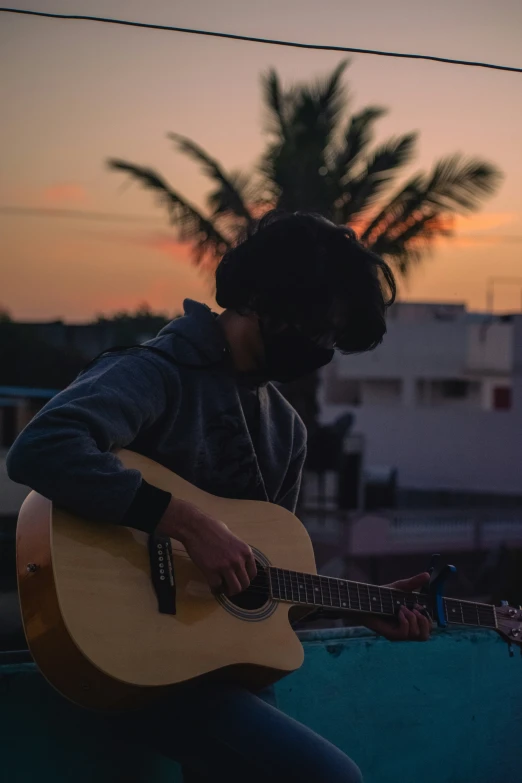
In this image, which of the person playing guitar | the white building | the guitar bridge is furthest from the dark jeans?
the white building

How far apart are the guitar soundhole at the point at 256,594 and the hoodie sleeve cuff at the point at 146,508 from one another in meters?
0.38

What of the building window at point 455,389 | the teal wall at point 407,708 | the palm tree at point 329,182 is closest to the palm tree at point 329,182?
the palm tree at point 329,182

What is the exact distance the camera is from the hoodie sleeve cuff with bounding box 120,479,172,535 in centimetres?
230

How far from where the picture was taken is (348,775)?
7.29 ft

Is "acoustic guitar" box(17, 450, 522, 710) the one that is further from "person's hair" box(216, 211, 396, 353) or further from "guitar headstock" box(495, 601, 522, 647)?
"guitar headstock" box(495, 601, 522, 647)

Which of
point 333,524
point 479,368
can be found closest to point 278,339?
point 333,524

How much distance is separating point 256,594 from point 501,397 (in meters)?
35.3

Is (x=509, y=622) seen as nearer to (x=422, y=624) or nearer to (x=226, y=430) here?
(x=422, y=624)

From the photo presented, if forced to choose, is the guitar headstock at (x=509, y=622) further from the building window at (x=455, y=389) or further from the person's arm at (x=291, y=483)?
the building window at (x=455, y=389)

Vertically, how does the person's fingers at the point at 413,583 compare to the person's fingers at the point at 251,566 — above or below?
below

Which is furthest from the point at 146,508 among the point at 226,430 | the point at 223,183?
the point at 223,183

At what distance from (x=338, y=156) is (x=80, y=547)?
1190 cm

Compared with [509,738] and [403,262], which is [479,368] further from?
[509,738]

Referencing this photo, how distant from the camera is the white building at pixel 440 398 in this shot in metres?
31.2
